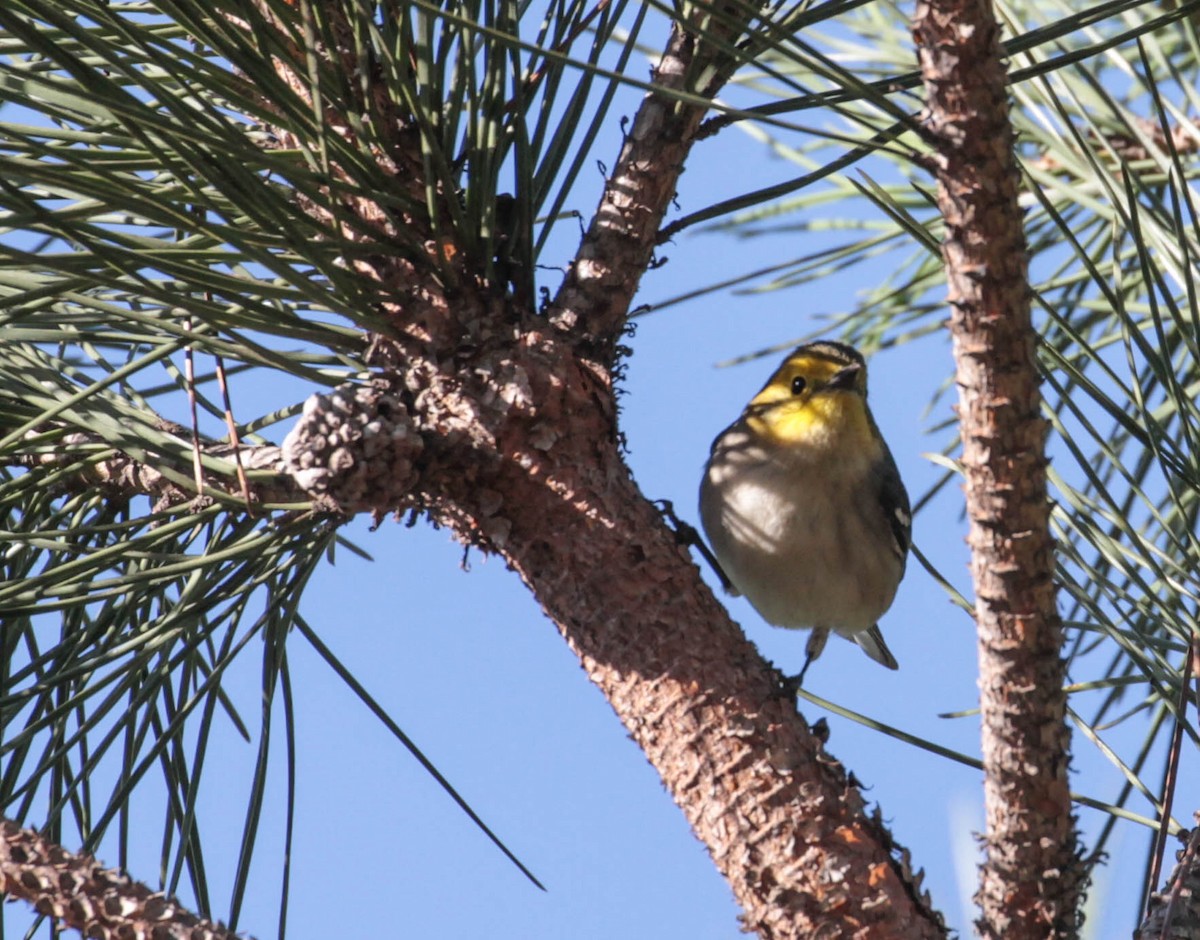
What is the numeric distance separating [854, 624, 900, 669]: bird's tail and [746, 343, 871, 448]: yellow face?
1.12 meters

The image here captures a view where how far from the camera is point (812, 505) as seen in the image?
141 inches

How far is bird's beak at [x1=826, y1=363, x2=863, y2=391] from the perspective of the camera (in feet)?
11.9

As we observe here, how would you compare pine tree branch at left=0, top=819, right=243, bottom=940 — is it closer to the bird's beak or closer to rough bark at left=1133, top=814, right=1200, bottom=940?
rough bark at left=1133, top=814, right=1200, bottom=940

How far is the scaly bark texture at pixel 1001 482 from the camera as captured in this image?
3.96ft

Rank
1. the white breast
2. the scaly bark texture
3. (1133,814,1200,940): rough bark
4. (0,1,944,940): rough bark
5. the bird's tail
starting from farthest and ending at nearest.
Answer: the bird's tail < the white breast < (0,1,944,940): rough bark < (1133,814,1200,940): rough bark < the scaly bark texture

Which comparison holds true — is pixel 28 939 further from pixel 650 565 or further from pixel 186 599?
pixel 650 565

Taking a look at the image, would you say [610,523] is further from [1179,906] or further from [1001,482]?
[1179,906]

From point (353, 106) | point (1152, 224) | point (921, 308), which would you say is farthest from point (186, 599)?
point (921, 308)

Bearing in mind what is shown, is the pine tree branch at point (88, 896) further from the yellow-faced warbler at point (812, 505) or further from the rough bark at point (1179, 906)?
the yellow-faced warbler at point (812, 505)

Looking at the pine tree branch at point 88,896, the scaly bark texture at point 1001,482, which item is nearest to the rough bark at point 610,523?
the scaly bark texture at point 1001,482

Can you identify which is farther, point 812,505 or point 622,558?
point 812,505

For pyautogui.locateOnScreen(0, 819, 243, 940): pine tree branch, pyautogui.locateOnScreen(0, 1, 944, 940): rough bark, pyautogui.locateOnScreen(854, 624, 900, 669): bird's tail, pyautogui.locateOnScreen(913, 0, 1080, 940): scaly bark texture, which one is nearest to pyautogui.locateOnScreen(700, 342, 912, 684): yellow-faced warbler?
pyautogui.locateOnScreen(854, 624, 900, 669): bird's tail

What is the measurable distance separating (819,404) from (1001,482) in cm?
240

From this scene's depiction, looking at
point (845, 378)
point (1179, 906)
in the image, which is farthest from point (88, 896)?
point (845, 378)
